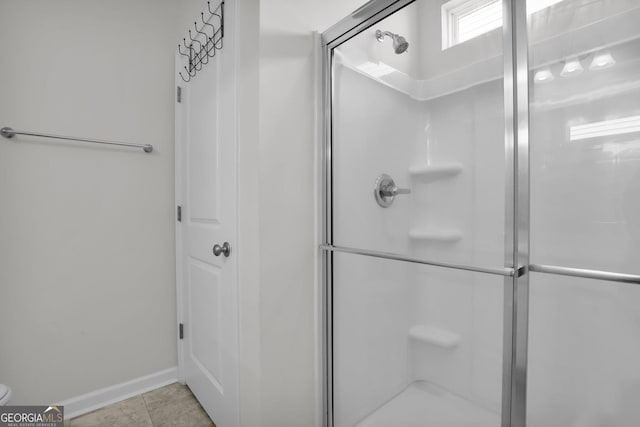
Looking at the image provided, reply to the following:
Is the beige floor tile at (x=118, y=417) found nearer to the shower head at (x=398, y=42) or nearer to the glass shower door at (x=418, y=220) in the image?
the glass shower door at (x=418, y=220)

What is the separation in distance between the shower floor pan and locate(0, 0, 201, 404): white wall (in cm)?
130

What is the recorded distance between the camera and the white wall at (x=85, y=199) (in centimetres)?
142

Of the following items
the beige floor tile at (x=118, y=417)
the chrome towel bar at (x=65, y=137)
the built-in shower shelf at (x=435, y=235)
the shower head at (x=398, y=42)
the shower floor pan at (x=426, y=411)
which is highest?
the shower head at (x=398, y=42)

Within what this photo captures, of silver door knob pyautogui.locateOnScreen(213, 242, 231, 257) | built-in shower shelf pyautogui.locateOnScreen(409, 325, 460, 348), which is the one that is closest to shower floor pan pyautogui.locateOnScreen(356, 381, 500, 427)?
built-in shower shelf pyautogui.locateOnScreen(409, 325, 460, 348)

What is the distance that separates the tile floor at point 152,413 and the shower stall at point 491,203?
91 centimetres

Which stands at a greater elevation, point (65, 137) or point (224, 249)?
point (65, 137)

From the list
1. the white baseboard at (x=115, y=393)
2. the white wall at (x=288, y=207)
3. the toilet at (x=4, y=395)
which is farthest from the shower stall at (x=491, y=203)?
the toilet at (x=4, y=395)

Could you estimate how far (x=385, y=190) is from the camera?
1209 mm

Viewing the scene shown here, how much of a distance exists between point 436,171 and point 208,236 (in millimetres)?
1066

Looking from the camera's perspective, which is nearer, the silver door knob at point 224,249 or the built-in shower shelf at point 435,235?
the built-in shower shelf at point 435,235

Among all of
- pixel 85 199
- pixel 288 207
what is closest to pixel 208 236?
pixel 288 207

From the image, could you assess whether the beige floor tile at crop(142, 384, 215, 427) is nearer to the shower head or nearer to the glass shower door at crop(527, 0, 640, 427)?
the glass shower door at crop(527, 0, 640, 427)

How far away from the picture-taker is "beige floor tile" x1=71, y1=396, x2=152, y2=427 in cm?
148

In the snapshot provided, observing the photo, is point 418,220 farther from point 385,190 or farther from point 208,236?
point 208,236
